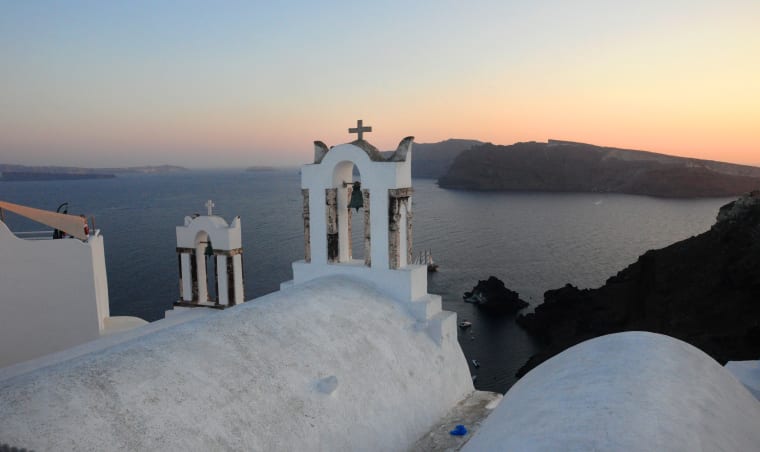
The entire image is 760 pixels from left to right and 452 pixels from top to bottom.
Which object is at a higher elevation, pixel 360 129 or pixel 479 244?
pixel 360 129

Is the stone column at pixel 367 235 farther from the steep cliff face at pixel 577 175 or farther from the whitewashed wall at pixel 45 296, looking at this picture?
the steep cliff face at pixel 577 175

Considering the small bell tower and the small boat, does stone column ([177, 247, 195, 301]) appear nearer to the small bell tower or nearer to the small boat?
the small bell tower

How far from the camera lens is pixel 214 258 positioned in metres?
9.62

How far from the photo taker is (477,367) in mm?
28734

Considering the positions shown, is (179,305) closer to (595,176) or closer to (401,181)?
(401,181)

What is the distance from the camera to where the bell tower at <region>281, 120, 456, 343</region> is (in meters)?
8.10

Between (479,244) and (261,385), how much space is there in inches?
2192

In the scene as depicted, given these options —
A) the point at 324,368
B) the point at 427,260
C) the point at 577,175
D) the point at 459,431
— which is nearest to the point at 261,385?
the point at 324,368

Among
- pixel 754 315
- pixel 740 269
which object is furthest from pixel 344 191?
pixel 740 269

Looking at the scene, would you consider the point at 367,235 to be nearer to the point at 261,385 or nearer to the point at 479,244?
the point at 261,385

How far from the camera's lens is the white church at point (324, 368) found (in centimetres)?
374

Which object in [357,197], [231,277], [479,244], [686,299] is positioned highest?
[357,197]

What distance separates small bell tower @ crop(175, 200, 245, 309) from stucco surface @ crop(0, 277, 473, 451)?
2248mm

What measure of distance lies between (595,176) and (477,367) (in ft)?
344
